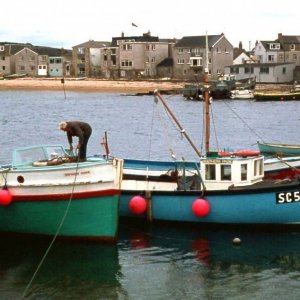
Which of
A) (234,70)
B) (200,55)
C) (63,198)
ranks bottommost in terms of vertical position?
(63,198)

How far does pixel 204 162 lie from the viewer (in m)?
22.4

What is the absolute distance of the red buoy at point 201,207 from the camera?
21.8m

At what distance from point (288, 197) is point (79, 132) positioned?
645cm

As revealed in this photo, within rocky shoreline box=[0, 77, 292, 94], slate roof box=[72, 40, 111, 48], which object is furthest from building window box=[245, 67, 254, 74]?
slate roof box=[72, 40, 111, 48]

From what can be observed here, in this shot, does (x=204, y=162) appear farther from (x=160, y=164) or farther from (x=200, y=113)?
(x=200, y=113)

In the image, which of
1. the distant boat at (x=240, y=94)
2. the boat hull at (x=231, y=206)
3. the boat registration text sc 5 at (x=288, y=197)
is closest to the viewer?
the boat registration text sc 5 at (x=288, y=197)

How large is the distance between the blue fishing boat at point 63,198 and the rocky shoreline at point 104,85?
89448 mm

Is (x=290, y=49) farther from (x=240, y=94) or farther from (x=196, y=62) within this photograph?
(x=240, y=94)

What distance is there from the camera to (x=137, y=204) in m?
22.5

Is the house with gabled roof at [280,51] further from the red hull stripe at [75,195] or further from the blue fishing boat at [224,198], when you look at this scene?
the red hull stripe at [75,195]

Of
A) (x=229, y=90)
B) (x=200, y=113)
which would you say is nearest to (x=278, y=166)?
(x=200, y=113)

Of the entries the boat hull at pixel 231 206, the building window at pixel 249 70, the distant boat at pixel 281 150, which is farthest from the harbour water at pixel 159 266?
the building window at pixel 249 70

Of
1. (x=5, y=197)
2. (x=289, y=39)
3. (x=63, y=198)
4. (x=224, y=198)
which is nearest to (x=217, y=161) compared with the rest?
(x=224, y=198)

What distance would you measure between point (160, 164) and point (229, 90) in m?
76.6
